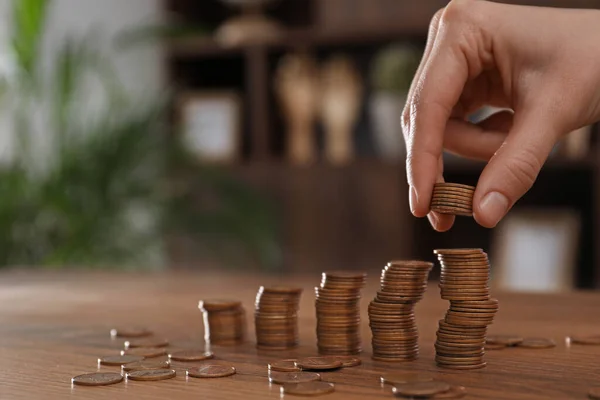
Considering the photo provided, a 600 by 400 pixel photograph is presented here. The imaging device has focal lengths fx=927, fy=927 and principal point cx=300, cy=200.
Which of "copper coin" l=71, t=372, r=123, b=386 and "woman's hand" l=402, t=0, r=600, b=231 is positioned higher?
"woman's hand" l=402, t=0, r=600, b=231

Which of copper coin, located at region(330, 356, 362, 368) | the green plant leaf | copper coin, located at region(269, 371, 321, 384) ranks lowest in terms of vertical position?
copper coin, located at region(330, 356, 362, 368)

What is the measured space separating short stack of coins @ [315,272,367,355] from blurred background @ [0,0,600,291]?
231 centimetres

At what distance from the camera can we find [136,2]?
4.34 m

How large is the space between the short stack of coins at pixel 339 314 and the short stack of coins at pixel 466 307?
0.12 metres

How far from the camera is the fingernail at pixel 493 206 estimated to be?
99 centimetres

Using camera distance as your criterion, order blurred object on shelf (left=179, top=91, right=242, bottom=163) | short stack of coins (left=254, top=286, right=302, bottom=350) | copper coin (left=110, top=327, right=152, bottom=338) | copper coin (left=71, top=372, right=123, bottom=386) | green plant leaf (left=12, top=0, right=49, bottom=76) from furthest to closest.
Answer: blurred object on shelf (left=179, top=91, right=242, bottom=163)
green plant leaf (left=12, top=0, right=49, bottom=76)
copper coin (left=110, top=327, right=152, bottom=338)
short stack of coins (left=254, top=286, right=302, bottom=350)
copper coin (left=71, top=372, right=123, bottom=386)

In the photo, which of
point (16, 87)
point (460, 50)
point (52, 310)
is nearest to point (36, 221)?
point (16, 87)

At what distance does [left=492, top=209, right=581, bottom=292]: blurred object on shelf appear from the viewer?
146 inches

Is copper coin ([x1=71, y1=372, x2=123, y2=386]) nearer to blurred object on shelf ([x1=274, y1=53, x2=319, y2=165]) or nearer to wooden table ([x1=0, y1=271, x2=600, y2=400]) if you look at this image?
wooden table ([x1=0, y1=271, x2=600, y2=400])

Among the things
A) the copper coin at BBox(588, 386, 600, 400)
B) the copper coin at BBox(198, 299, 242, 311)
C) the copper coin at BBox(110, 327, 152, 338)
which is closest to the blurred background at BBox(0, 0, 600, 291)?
the copper coin at BBox(110, 327, 152, 338)

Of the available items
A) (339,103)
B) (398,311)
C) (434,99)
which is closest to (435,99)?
(434,99)

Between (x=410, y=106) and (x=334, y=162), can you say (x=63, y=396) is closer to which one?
(x=410, y=106)

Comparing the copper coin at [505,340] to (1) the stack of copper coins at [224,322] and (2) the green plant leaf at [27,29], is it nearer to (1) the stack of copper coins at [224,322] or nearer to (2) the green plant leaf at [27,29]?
(1) the stack of copper coins at [224,322]

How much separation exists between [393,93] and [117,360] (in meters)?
2.98
